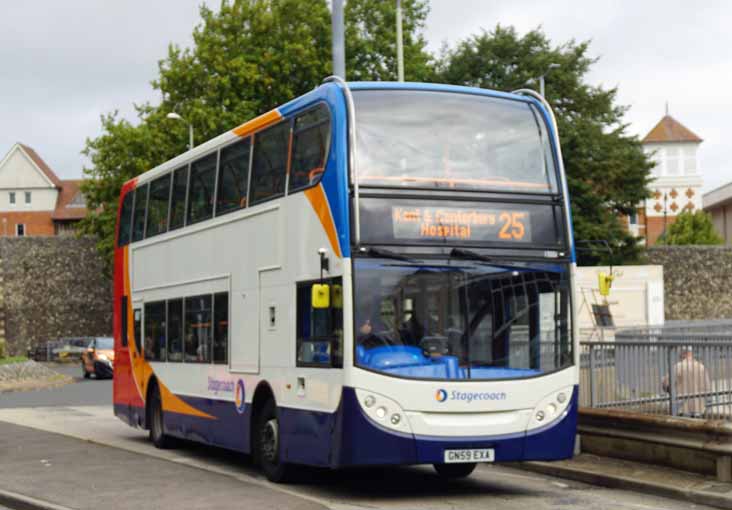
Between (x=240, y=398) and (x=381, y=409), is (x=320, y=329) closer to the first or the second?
(x=381, y=409)

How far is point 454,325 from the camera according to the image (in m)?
13.1

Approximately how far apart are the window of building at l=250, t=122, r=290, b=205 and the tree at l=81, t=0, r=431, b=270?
121ft

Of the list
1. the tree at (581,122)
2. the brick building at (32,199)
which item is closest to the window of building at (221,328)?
the tree at (581,122)

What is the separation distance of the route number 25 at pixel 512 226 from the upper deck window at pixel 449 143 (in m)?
0.26

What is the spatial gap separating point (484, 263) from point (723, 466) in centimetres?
317

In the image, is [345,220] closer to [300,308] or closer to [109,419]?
[300,308]

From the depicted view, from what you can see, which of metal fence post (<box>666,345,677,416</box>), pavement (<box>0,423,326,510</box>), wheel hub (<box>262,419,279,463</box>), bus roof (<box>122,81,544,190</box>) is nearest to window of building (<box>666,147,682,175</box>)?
pavement (<box>0,423,326,510</box>)

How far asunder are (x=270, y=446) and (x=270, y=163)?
3174 mm

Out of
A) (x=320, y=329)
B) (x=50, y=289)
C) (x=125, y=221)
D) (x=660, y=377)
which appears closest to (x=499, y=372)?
(x=320, y=329)

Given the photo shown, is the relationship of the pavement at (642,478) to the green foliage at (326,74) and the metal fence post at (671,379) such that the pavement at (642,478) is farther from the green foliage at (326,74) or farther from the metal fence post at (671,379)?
the green foliage at (326,74)

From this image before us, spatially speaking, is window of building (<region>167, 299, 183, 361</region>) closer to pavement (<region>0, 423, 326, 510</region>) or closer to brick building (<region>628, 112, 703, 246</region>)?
pavement (<region>0, 423, 326, 510</region>)

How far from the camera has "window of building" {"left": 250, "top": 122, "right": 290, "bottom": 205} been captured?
48.7 feet

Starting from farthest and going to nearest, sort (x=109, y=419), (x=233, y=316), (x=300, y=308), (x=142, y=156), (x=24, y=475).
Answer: (x=142, y=156) → (x=109, y=419) → (x=233, y=316) → (x=24, y=475) → (x=300, y=308)

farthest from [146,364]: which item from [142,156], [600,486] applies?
[142,156]
